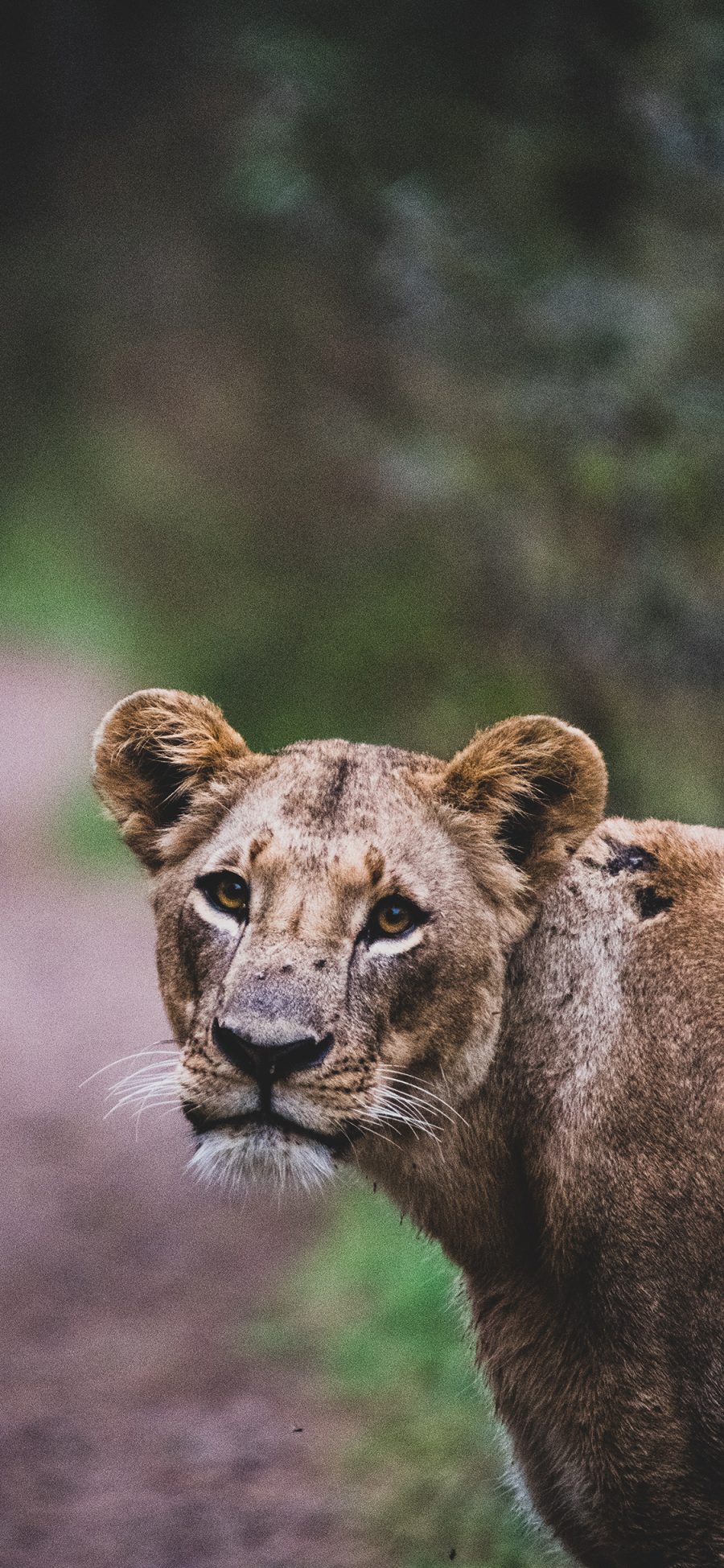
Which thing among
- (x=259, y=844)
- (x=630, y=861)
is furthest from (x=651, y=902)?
(x=259, y=844)

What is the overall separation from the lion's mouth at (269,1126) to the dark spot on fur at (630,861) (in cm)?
89

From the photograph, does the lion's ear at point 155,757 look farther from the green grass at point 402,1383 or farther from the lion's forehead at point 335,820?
the green grass at point 402,1383

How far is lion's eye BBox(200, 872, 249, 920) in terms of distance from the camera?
3.30m

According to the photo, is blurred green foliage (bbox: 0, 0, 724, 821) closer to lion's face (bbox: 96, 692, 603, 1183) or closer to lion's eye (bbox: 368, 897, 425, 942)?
lion's face (bbox: 96, 692, 603, 1183)

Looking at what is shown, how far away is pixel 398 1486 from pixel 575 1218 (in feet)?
9.11

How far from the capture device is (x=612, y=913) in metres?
3.48

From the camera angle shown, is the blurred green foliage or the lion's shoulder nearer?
the lion's shoulder

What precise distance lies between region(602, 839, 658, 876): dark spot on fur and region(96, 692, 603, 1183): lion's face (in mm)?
145

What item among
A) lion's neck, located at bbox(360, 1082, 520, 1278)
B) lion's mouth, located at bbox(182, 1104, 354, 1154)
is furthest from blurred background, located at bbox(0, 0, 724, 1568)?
lion's mouth, located at bbox(182, 1104, 354, 1154)

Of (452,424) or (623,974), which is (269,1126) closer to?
(623,974)

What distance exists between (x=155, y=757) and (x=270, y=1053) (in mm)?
1023

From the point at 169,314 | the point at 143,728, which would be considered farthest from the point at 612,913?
the point at 169,314

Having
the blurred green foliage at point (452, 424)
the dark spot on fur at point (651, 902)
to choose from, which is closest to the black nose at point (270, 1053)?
the dark spot on fur at point (651, 902)

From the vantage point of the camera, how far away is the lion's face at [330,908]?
3045 millimetres
